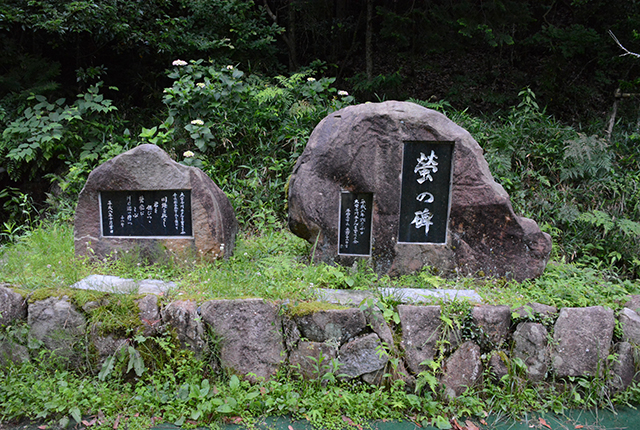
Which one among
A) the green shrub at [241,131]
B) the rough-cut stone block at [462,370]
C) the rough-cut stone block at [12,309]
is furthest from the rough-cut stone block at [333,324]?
the green shrub at [241,131]

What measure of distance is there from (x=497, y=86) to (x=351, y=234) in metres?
6.35

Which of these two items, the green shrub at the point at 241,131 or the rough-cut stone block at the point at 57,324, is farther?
the green shrub at the point at 241,131

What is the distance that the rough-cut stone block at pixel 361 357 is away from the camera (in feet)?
11.1

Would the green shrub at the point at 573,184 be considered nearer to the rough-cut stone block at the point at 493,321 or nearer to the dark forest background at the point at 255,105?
the dark forest background at the point at 255,105

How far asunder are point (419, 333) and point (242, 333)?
4.75 ft

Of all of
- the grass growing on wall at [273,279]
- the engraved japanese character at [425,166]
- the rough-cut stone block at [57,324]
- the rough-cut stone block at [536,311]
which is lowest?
the rough-cut stone block at [57,324]

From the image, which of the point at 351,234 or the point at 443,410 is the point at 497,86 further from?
the point at 443,410

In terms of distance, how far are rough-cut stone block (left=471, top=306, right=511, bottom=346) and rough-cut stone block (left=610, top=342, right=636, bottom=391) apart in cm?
96

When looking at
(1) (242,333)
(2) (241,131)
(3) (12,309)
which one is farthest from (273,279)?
(2) (241,131)

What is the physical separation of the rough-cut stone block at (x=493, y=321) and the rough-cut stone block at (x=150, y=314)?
2611 millimetres

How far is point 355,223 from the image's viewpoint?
166 inches

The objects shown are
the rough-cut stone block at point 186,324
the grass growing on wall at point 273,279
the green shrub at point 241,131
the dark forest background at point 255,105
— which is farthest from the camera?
the green shrub at point 241,131

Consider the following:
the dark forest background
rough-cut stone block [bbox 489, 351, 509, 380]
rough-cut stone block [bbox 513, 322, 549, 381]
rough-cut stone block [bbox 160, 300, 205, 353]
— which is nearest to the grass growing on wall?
rough-cut stone block [bbox 160, 300, 205, 353]

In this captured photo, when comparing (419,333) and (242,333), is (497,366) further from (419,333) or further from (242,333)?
(242,333)
